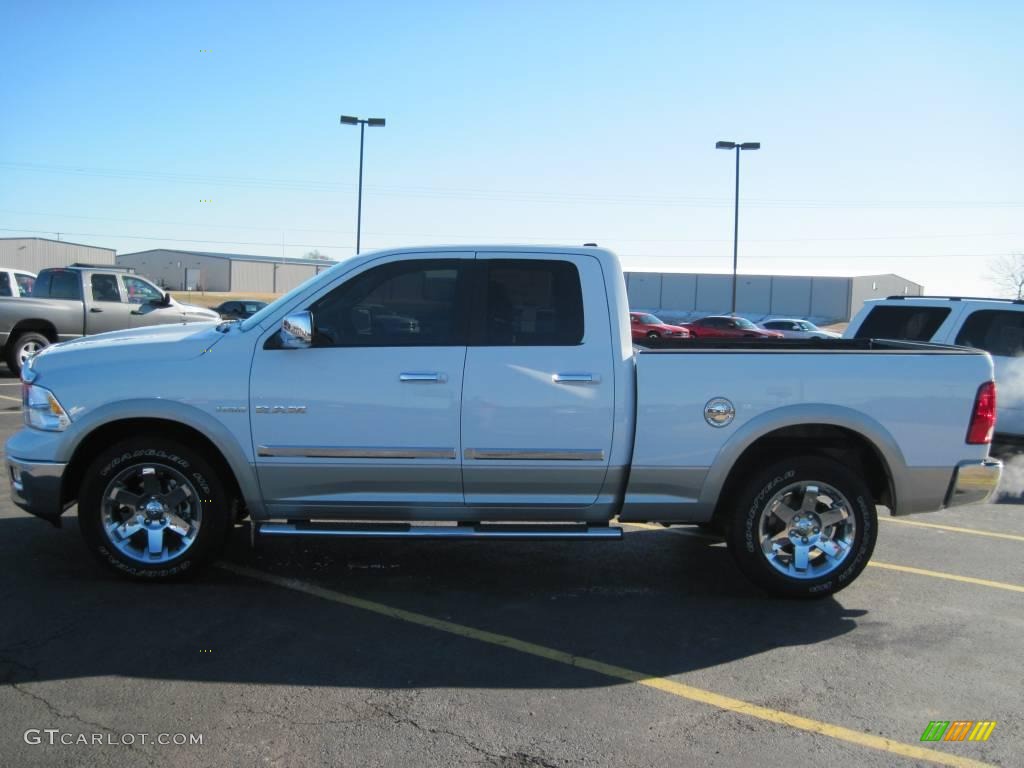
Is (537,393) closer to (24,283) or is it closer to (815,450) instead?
(815,450)

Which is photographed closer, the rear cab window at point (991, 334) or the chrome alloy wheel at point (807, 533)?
the chrome alloy wheel at point (807, 533)

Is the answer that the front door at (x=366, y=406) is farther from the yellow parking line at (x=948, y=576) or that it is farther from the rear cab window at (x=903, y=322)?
the rear cab window at (x=903, y=322)

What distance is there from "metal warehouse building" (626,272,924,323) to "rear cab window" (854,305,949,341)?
59681mm

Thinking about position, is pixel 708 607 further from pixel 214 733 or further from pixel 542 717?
pixel 214 733

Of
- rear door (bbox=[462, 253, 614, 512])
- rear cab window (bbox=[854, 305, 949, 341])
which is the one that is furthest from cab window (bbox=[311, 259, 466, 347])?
rear cab window (bbox=[854, 305, 949, 341])

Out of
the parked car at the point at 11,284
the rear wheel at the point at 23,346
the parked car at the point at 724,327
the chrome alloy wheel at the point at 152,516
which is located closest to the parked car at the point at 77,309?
the rear wheel at the point at 23,346

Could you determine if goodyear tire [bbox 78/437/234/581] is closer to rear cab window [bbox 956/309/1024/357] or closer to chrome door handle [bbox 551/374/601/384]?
chrome door handle [bbox 551/374/601/384]

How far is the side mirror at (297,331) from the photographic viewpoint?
4965 millimetres

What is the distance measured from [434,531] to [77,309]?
12752 mm

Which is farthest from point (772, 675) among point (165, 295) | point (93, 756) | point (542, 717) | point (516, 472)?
point (165, 295)

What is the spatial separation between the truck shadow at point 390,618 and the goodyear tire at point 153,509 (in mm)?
179

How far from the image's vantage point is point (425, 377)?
507 centimetres

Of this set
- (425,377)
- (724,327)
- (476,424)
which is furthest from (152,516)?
(724,327)

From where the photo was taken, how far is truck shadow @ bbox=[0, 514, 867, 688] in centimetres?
420
